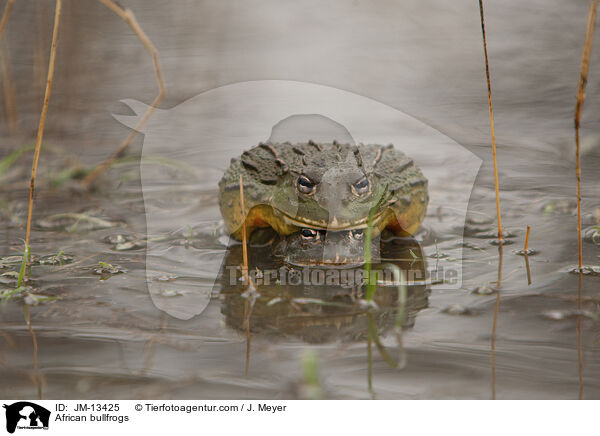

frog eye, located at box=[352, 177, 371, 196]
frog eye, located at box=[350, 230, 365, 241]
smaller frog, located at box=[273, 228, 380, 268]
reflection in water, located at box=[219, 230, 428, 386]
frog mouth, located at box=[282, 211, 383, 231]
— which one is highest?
frog eye, located at box=[352, 177, 371, 196]

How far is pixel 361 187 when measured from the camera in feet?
11.2

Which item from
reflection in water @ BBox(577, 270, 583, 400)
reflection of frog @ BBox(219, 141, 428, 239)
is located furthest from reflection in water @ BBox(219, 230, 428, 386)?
reflection in water @ BBox(577, 270, 583, 400)

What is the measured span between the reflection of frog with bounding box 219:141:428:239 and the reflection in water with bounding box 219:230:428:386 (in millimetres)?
288

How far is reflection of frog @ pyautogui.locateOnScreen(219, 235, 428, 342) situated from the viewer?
2.75 meters

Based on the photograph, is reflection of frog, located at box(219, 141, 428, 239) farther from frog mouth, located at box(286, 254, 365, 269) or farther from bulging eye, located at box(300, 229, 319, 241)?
frog mouth, located at box(286, 254, 365, 269)

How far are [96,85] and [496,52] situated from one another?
5982mm

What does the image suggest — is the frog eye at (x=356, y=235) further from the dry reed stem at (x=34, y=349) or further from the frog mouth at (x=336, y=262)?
the dry reed stem at (x=34, y=349)

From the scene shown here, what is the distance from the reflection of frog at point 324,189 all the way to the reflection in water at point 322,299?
0.29m

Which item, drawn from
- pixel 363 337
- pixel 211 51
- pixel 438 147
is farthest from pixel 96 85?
pixel 363 337

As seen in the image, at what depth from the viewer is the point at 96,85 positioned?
803cm

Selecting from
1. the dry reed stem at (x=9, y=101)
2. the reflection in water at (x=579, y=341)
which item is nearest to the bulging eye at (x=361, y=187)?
the reflection in water at (x=579, y=341)

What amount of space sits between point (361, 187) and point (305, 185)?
349 millimetres

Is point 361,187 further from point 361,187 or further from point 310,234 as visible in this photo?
point 310,234

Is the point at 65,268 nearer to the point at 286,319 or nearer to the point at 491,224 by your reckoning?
the point at 286,319
